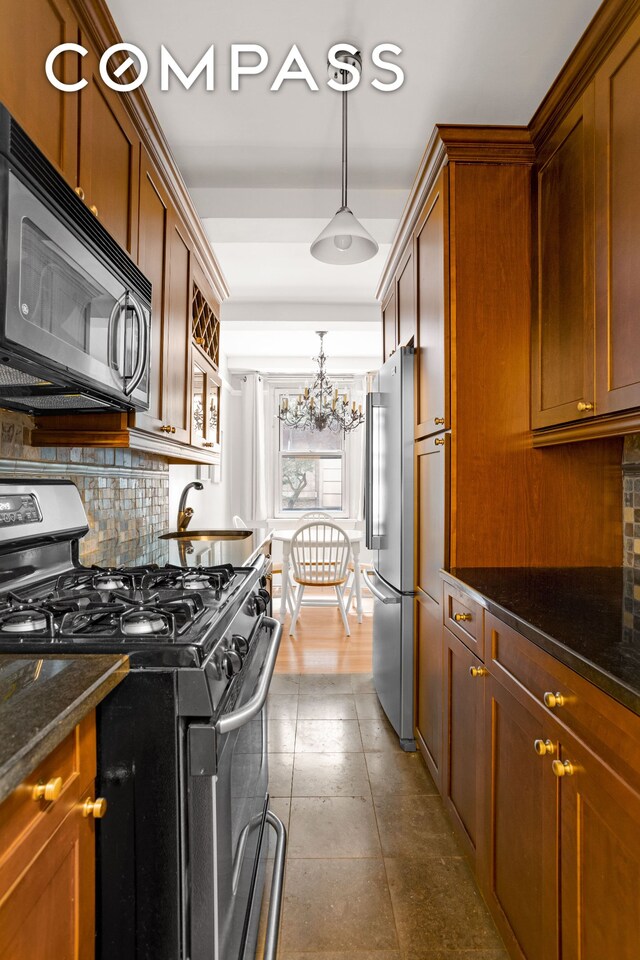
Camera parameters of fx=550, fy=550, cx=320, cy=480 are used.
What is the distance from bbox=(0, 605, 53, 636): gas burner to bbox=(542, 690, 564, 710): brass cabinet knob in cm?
94

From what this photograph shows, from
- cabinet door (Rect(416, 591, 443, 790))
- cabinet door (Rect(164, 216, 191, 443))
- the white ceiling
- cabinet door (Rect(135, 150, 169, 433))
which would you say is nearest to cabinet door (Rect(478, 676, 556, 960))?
cabinet door (Rect(416, 591, 443, 790))

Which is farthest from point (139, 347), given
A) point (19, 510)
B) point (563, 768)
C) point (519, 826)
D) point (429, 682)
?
point (429, 682)

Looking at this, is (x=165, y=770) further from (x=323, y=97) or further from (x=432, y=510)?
(x=323, y=97)

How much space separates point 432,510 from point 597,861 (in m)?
1.36

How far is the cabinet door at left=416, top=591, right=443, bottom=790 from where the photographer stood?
1.98m

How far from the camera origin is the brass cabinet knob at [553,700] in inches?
39.7

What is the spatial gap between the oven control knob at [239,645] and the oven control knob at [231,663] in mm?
40

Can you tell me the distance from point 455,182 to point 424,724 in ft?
6.78

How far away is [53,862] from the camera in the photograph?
76cm

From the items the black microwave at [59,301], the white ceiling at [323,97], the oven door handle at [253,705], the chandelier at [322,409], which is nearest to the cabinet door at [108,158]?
the black microwave at [59,301]

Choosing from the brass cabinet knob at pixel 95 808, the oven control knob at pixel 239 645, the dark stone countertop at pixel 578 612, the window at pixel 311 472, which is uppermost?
the window at pixel 311 472

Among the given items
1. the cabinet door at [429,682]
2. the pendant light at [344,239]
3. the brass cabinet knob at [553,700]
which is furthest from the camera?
the pendant light at [344,239]

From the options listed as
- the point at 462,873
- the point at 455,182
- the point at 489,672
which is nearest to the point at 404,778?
the point at 462,873

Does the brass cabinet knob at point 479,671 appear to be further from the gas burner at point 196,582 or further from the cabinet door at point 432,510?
the gas burner at point 196,582
